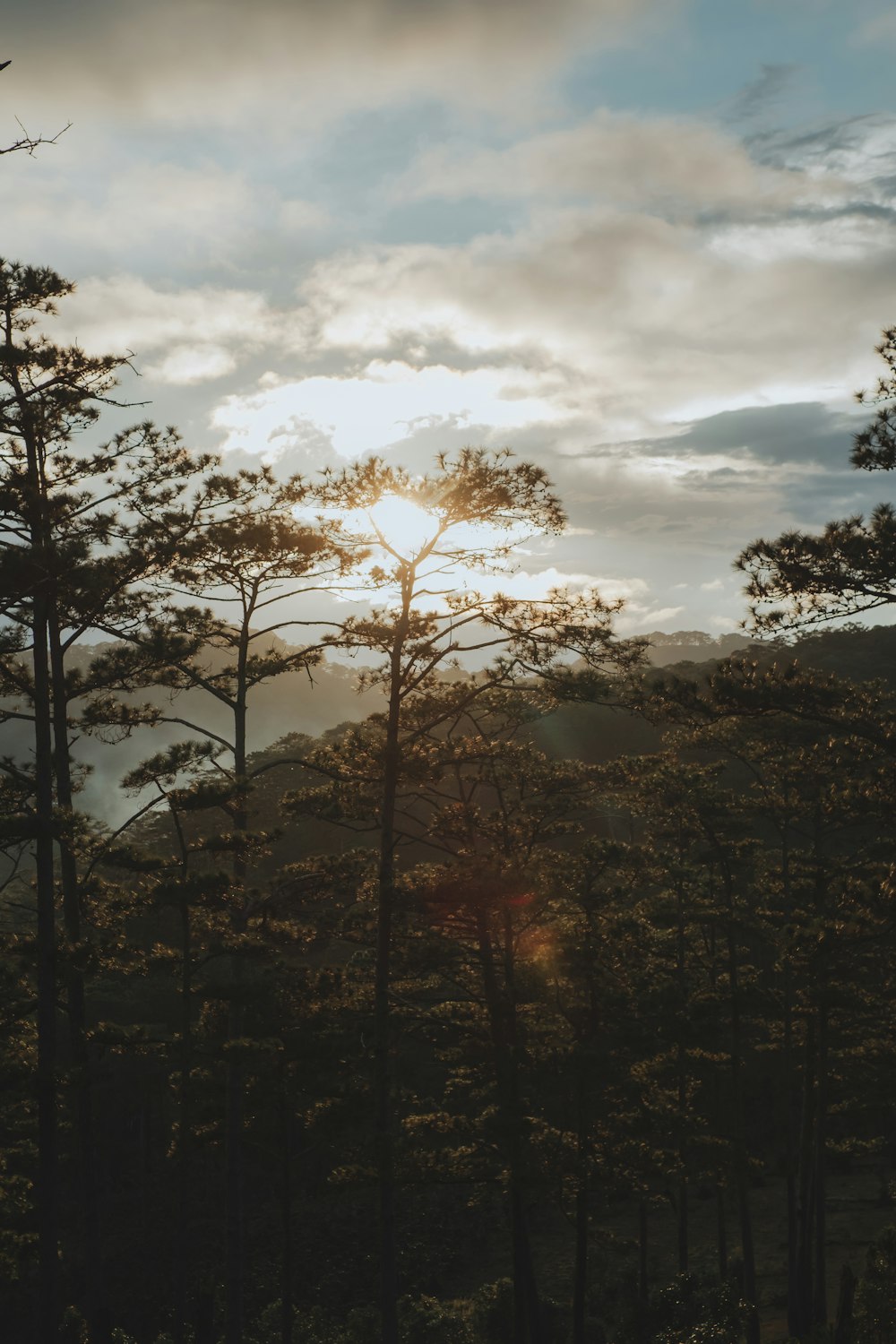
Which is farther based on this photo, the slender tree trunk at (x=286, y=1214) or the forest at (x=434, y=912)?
the slender tree trunk at (x=286, y=1214)

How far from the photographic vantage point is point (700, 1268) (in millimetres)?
26703

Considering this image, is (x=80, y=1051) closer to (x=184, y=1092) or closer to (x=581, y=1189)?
(x=184, y=1092)

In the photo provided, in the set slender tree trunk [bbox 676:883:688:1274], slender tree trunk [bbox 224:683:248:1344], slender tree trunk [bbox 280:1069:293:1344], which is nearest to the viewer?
slender tree trunk [bbox 224:683:248:1344]

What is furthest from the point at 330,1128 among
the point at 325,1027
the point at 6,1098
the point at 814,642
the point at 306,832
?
the point at 814,642

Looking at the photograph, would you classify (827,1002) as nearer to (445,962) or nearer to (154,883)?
(445,962)

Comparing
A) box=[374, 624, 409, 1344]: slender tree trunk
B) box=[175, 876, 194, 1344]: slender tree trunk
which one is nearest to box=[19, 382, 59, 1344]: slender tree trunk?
box=[175, 876, 194, 1344]: slender tree trunk

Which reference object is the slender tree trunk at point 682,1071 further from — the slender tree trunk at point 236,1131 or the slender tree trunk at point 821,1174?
the slender tree trunk at point 236,1131

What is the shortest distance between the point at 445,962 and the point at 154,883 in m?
5.72

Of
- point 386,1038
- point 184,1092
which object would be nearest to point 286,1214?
point 184,1092

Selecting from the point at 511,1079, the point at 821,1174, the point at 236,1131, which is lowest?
the point at 821,1174

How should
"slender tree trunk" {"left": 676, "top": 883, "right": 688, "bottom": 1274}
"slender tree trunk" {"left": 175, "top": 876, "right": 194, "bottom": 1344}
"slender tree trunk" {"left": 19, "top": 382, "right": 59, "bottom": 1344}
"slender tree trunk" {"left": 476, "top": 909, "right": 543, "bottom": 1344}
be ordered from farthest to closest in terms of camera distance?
"slender tree trunk" {"left": 676, "top": 883, "right": 688, "bottom": 1274} < "slender tree trunk" {"left": 476, "top": 909, "right": 543, "bottom": 1344} < "slender tree trunk" {"left": 175, "top": 876, "right": 194, "bottom": 1344} < "slender tree trunk" {"left": 19, "top": 382, "right": 59, "bottom": 1344}

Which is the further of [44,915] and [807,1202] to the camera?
[807,1202]

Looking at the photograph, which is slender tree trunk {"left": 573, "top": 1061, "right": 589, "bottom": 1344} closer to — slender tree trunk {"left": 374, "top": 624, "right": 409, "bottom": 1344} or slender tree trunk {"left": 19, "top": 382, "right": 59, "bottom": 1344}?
slender tree trunk {"left": 374, "top": 624, "right": 409, "bottom": 1344}

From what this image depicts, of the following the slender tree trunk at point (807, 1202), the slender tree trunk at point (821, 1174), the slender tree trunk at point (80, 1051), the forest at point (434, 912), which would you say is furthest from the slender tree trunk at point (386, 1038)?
the slender tree trunk at point (821, 1174)
